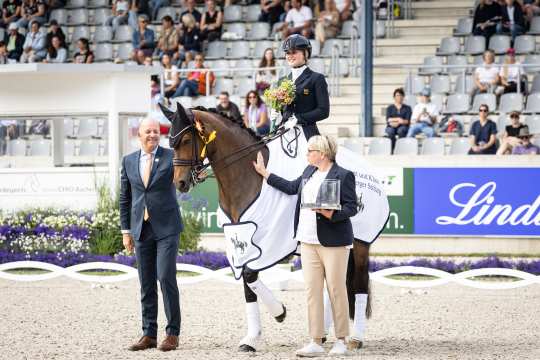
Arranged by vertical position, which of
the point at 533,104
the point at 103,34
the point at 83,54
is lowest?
the point at 533,104

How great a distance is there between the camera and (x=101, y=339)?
10.0m

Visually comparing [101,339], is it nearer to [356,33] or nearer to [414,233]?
[414,233]

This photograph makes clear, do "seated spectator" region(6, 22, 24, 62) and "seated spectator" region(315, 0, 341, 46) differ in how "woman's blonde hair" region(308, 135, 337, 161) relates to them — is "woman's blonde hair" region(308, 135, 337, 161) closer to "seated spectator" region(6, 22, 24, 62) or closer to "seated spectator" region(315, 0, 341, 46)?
"seated spectator" region(315, 0, 341, 46)

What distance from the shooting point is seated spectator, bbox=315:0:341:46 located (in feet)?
78.1

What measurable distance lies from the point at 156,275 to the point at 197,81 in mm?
13722

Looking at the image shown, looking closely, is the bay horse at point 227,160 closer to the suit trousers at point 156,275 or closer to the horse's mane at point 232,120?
the horse's mane at point 232,120

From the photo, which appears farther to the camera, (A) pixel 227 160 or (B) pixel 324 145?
(A) pixel 227 160

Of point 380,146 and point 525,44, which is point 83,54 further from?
point 525,44

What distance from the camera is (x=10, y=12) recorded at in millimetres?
28750

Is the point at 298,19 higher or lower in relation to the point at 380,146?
higher

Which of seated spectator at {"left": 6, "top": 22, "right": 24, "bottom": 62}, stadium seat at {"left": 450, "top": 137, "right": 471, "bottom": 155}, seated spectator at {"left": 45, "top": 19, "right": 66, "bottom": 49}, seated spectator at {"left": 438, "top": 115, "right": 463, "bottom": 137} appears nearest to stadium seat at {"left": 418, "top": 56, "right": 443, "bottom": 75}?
seated spectator at {"left": 438, "top": 115, "right": 463, "bottom": 137}

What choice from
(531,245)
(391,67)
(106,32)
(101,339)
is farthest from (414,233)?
(106,32)

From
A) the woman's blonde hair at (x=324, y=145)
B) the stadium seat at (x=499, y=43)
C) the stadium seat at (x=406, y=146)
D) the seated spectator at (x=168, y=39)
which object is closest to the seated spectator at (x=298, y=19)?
the seated spectator at (x=168, y=39)

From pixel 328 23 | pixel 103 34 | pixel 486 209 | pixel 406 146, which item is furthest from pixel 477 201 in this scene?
pixel 103 34
